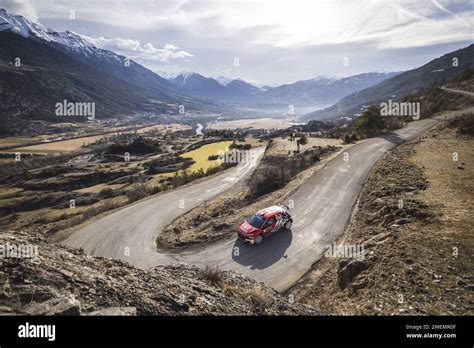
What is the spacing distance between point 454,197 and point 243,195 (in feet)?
63.5

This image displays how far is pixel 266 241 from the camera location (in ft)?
68.9

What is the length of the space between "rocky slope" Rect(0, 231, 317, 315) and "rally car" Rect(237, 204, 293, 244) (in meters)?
7.43

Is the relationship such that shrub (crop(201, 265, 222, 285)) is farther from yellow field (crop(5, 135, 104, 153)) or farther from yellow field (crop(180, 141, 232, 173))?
yellow field (crop(5, 135, 104, 153))

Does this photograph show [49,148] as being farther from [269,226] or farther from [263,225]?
[269,226]

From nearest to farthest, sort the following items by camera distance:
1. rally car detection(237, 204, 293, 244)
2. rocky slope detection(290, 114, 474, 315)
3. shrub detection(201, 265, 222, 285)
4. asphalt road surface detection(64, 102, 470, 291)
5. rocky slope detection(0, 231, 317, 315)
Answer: rocky slope detection(0, 231, 317, 315) < rocky slope detection(290, 114, 474, 315) < shrub detection(201, 265, 222, 285) < asphalt road surface detection(64, 102, 470, 291) < rally car detection(237, 204, 293, 244)

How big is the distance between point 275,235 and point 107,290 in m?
14.7

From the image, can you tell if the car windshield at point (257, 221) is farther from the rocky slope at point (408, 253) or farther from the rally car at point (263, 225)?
the rocky slope at point (408, 253)

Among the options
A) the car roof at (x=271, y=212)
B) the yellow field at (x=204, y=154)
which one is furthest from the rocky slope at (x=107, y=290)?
the yellow field at (x=204, y=154)

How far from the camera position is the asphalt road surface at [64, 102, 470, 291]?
18.5 meters

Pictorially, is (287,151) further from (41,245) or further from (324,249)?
(41,245)

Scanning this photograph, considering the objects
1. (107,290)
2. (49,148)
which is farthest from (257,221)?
(49,148)

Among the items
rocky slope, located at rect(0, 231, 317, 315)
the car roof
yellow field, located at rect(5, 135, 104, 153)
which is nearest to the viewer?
rocky slope, located at rect(0, 231, 317, 315)

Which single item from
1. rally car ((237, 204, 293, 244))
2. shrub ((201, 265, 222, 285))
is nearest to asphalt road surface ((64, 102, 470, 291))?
rally car ((237, 204, 293, 244))
